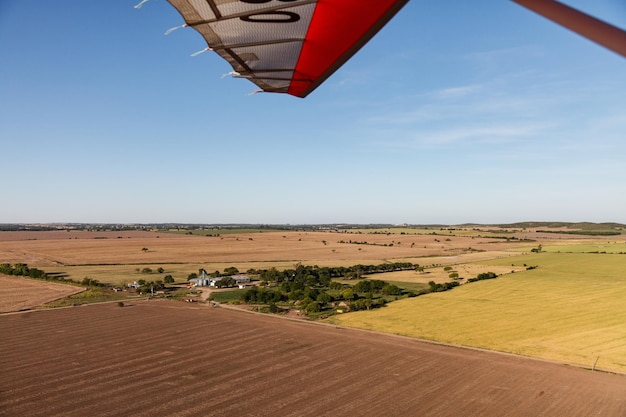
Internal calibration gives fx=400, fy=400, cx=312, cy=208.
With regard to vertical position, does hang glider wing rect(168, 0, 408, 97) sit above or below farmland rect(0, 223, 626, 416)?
above

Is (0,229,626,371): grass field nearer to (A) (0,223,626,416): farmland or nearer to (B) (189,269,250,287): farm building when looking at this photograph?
(A) (0,223,626,416): farmland

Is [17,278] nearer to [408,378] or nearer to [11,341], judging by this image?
[11,341]

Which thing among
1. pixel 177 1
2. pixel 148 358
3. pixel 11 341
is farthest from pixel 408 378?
pixel 11 341

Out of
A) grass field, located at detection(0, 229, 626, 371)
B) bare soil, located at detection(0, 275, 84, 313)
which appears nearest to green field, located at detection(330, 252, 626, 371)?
grass field, located at detection(0, 229, 626, 371)

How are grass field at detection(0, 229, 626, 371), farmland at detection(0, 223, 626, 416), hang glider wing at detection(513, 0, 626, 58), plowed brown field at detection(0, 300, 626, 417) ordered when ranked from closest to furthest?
hang glider wing at detection(513, 0, 626, 58)
plowed brown field at detection(0, 300, 626, 417)
farmland at detection(0, 223, 626, 416)
grass field at detection(0, 229, 626, 371)

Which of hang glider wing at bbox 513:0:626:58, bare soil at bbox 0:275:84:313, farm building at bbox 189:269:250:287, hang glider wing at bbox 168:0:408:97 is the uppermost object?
hang glider wing at bbox 168:0:408:97

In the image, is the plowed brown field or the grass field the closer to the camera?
the plowed brown field
